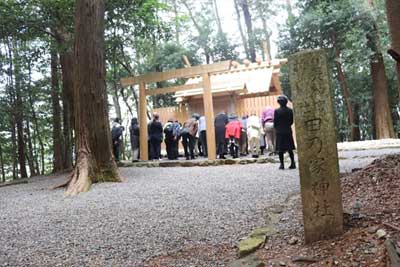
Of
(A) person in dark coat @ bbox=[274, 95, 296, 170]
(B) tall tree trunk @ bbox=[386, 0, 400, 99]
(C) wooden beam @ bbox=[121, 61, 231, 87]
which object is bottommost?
(A) person in dark coat @ bbox=[274, 95, 296, 170]

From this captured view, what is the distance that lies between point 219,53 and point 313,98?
60.7 feet

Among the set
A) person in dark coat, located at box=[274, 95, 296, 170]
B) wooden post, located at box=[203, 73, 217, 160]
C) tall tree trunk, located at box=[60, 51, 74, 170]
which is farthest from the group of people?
person in dark coat, located at box=[274, 95, 296, 170]

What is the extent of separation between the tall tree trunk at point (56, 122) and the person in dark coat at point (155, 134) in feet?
9.69

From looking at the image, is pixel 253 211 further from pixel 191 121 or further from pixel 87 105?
pixel 191 121

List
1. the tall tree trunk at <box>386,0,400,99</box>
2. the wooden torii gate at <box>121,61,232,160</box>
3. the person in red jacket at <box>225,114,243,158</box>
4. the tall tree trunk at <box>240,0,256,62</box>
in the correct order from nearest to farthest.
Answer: the tall tree trunk at <box>386,0,400,99</box> < the wooden torii gate at <box>121,61,232,160</box> < the person in red jacket at <box>225,114,243,158</box> < the tall tree trunk at <box>240,0,256,62</box>

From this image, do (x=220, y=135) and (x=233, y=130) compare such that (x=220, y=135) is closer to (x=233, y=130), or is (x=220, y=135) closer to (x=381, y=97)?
(x=233, y=130)

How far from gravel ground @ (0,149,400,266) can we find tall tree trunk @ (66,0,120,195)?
78 cm

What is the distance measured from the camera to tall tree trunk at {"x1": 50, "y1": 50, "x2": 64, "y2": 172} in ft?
42.0

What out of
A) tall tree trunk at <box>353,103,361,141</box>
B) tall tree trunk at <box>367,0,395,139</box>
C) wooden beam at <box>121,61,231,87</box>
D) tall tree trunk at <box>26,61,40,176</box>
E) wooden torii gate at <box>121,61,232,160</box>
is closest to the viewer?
wooden beam at <box>121,61,231,87</box>

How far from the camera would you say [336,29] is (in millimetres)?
14664

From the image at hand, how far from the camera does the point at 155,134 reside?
12.9 m

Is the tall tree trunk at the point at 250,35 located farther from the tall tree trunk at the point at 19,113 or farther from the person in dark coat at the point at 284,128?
the person in dark coat at the point at 284,128

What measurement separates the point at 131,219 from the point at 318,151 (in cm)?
254

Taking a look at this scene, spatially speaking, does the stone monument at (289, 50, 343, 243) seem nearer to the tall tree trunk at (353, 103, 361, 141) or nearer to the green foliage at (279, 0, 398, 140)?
the green foliage at (279, 0, 398, 140)
